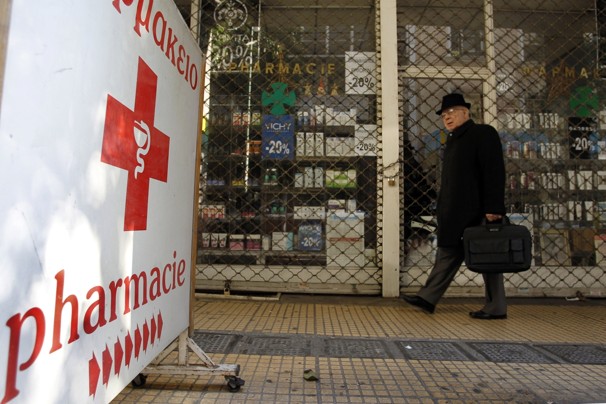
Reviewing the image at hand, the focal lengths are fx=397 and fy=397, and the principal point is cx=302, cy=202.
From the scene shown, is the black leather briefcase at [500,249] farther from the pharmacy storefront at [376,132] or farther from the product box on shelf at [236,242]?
the product box on shelf at [236,242]

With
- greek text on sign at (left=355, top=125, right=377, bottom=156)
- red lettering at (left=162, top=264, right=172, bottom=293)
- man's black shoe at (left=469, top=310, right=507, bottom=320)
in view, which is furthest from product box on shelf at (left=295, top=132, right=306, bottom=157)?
red lettering at (left=162, top=264, right=172, bottom=293)

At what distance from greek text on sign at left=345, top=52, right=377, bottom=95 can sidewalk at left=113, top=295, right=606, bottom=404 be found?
2382mm

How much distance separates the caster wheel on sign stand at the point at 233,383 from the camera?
6.07 feet

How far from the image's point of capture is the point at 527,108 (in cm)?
454

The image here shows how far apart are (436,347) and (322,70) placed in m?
3.28

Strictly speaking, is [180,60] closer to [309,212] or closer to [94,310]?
[94,310]

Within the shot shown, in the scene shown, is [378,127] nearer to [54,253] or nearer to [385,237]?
[385,237]

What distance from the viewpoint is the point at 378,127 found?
434 cm

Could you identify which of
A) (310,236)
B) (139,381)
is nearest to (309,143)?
(310,236)

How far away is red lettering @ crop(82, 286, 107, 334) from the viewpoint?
1.02 m

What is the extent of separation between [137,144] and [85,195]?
0.36 meters

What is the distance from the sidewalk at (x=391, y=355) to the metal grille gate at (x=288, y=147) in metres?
0.67

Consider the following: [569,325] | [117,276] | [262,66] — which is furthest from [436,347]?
[262,66]

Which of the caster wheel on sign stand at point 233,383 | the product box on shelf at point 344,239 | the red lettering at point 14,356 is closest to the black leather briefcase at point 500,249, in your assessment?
the product box on shelf at point 344,239
